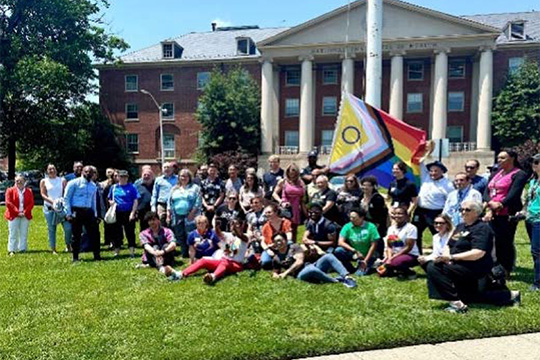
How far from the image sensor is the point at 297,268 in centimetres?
787

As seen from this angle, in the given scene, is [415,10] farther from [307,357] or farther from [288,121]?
[307,357]

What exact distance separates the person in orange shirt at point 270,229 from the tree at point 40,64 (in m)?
25.2

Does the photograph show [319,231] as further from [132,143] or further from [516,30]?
[132,143]

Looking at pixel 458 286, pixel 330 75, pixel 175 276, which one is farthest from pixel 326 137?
pixel 458 286

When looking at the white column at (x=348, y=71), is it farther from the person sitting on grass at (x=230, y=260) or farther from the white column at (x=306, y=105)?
the person sitting on grass at (x=230, y=260)

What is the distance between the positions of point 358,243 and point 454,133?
39.8 metres

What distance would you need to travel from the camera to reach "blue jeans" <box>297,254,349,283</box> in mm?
7527

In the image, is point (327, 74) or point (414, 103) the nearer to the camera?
point (414, 103)

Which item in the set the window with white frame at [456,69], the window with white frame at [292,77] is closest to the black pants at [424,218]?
the window with white frame at [292,77]

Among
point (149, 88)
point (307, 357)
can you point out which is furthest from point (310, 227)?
point (149, 88)

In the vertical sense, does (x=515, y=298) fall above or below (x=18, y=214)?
below

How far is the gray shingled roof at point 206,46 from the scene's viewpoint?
48875 millimetres

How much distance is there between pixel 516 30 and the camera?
143ft

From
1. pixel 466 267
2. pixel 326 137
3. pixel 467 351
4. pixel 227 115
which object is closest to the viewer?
pixel 467 351
